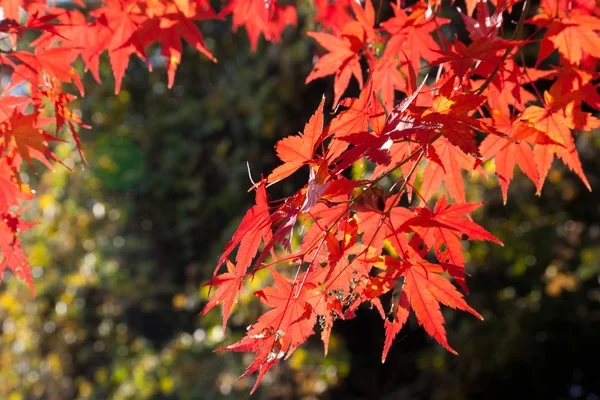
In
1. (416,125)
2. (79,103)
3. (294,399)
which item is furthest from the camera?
(79,103)

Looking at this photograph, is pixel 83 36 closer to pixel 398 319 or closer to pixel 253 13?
pixel 253 13

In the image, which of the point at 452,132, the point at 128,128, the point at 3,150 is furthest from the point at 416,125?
the point at 128,128

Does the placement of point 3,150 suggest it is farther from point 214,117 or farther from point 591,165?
point 214,117

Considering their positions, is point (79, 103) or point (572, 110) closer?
point (572, 110)

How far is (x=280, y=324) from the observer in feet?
2.93

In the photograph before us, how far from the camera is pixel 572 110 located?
1121 millimetres

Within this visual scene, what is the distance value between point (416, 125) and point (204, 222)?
168 inches

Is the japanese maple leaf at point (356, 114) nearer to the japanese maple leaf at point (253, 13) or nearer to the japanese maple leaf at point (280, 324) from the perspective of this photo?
the japanese maple leaf at point (280, 324)

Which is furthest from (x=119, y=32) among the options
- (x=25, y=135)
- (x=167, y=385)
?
(x=167, y=385)

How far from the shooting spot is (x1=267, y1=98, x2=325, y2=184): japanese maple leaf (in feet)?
2.74

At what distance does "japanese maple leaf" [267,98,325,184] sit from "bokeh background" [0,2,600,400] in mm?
2392

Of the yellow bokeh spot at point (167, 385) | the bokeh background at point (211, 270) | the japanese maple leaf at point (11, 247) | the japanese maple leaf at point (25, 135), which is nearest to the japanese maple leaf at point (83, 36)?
the japanese maple leaf at point (25, 135)

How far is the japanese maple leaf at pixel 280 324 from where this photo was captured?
34.5 inches

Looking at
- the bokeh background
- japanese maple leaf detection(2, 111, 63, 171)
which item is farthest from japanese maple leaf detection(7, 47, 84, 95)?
the bokeh background
